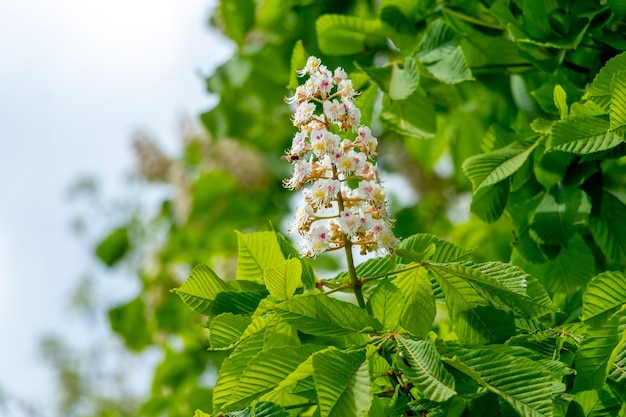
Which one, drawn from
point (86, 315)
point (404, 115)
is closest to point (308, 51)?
point (404, 115)

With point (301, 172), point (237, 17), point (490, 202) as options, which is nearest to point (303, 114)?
point (301, 172)

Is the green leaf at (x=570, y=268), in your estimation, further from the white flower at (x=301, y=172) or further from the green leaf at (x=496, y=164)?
the white flower at (x=301, y=172)

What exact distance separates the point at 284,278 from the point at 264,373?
0.13 metres

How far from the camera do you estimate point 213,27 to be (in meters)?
3.92

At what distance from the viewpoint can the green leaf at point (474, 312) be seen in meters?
1.14

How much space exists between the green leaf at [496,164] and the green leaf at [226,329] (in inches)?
23.5

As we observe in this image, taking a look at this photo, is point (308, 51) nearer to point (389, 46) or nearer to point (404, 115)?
point (389, 46)

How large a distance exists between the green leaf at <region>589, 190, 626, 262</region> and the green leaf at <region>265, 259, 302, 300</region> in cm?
81

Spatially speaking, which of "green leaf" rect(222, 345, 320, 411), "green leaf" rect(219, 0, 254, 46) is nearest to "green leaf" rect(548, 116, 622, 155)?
"green leaf" rect(222, 345, 320, 411)

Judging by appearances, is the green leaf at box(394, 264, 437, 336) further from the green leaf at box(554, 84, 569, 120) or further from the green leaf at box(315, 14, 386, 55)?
the green leaf at box(315, 14, 386, 55)

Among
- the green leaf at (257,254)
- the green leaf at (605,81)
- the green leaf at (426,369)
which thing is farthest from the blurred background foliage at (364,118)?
the green leaf at (426,369)

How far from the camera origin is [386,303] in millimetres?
1137

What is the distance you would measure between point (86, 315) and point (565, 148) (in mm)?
5984

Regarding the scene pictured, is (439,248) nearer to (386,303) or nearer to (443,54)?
(386,303)
